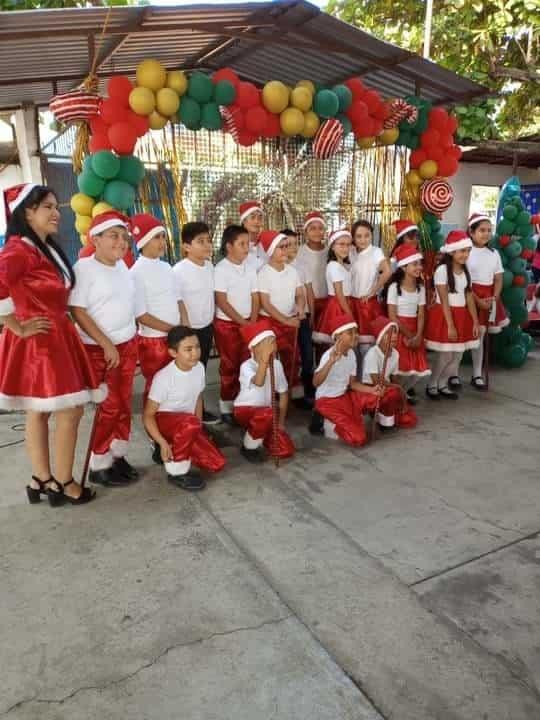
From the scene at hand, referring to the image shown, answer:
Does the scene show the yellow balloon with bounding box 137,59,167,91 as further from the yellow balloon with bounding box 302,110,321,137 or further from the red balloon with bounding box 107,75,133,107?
the yellow balloon with bounding box 302,110,321,137

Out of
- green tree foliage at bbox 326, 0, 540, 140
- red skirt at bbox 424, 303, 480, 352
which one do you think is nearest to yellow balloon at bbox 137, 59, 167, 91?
red skirt at bbox 424, 303, 480, 352

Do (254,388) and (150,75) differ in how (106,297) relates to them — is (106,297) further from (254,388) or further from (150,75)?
(150,75)

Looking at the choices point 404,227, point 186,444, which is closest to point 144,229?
point 186,444

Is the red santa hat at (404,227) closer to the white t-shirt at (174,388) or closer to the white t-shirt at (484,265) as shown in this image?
the white t-shirt at (484,265)

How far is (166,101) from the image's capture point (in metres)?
3.71

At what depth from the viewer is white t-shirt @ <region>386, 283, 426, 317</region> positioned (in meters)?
4.09

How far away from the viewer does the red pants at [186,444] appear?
9.57 feet

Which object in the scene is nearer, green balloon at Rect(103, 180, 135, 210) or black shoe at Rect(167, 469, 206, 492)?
black shoe at Rect(167, 469, 206, 492)

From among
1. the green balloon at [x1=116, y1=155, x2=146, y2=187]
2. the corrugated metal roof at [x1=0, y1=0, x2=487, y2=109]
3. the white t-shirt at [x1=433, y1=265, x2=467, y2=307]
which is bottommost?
the white t-shirt at [x1=433, y1=265, x2=467, y2=307]

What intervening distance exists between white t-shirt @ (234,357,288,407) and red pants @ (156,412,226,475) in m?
0.37

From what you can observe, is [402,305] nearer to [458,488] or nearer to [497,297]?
[497,297]

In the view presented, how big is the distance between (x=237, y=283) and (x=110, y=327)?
1088 mm

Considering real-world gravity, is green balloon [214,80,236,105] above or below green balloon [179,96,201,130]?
above

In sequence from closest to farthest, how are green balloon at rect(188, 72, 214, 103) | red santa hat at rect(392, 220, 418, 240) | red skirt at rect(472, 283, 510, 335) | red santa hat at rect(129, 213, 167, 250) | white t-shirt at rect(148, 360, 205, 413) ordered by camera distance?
1. white t-shirt at rect(148, 360, 205, 413)
2. red santa hat at rect(129, 213, 167, 250)
3. green balloon at rect(188, 72, 214, 103)
4. red santa hat at rect(392, 220, 418, 240)
5. red skirt at rect(472, 283, 510, 335)
